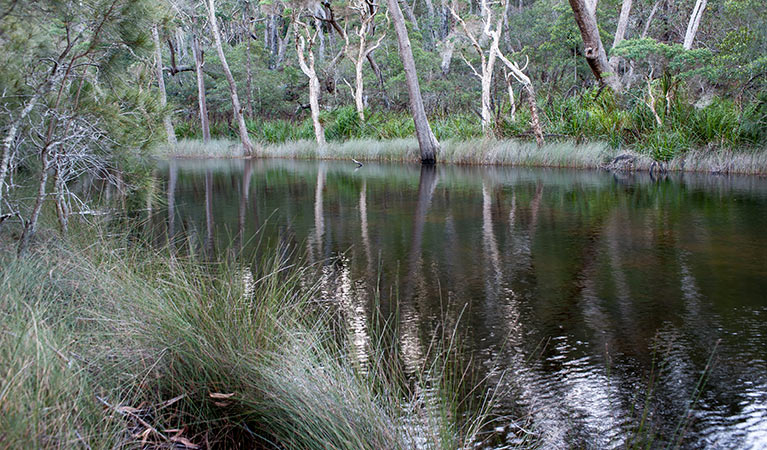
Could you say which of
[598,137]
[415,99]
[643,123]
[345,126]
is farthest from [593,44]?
[345,126]

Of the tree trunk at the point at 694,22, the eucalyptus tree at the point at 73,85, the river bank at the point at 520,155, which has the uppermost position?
the tree trunk at the point at 694,22

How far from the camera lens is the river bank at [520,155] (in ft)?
54.3

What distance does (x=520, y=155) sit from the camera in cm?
2084

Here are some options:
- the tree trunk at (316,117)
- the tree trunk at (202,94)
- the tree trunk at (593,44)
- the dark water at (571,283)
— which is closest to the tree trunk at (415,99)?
the tree trunk at (593,44)

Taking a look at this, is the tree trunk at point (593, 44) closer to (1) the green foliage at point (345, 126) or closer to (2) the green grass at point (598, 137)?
A: (2) the green grass at point (598, 137)

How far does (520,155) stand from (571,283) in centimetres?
1435

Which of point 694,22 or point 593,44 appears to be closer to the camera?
point 593,44

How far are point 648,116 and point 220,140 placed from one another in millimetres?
21327

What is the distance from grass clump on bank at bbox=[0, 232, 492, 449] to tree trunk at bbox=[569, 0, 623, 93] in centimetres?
1710

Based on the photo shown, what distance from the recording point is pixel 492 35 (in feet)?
85.1

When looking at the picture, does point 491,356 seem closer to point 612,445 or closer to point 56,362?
point 612,445

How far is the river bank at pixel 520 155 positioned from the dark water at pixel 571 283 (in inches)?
63.5

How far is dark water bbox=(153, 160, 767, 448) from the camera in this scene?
409 centimetres

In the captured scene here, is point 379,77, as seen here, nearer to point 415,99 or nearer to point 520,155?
point 415,99
